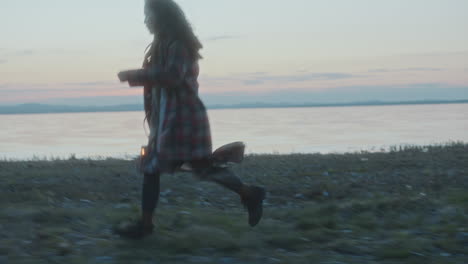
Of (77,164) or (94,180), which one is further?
(77,164)

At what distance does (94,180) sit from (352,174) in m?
4.29

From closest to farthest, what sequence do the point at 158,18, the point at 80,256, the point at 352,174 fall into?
the point at 80,256, the point at 158,18, the point at 352,174

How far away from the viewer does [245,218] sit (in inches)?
237

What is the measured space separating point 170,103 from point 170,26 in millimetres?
654

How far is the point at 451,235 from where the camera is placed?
5227 millimetres

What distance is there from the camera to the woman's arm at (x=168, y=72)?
14.3 feet

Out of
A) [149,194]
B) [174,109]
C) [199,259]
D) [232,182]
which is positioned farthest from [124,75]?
[199,259]

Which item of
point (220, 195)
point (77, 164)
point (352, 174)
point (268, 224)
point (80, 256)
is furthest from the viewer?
point (77, 164)

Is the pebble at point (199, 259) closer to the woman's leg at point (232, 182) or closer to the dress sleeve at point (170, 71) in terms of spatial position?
the woman's leg at point (232, 182)

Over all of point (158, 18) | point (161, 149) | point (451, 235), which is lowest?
point (451, 235)

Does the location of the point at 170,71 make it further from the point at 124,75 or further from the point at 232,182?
the point at 232,182

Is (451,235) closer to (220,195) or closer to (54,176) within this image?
(220,195)

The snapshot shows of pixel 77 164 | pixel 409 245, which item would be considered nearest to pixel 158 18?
pixel 409 245

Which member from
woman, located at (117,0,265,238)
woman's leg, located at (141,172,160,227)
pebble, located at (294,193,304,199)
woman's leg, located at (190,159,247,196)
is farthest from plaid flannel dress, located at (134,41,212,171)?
pebble, located at (294,193,304,199)
